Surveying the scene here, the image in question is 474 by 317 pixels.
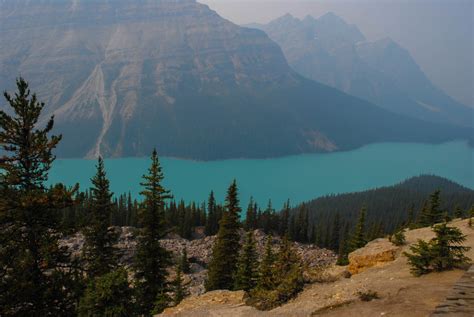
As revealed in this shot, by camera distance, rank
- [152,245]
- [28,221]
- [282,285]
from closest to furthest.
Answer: [28,221], [282,285], [152,245]

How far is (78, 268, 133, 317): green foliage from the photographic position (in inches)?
573

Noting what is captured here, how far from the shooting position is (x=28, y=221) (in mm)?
15445

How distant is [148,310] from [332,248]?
81.6 metres

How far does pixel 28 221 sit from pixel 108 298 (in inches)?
191

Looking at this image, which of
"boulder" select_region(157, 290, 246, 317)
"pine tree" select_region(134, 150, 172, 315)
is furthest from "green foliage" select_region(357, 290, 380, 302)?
"pine tree" select_region(134, 150, 172, 315)

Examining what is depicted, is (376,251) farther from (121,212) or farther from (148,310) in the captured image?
(121,212)

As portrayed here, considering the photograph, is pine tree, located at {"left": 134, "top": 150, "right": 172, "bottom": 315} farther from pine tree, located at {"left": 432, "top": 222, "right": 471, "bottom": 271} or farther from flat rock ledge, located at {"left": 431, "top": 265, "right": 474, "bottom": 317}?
flat rock ledge, located at {"left": 431, "top": 265, "right": 474, "bottom": 317}

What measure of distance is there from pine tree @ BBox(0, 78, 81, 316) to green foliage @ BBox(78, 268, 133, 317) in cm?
199

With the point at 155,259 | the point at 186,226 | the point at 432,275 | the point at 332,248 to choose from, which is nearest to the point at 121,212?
the point at 186,226

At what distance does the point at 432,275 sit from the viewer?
1647cm

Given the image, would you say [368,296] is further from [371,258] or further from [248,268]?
[248,268]

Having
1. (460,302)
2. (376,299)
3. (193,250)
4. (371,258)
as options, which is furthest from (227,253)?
(193,250)

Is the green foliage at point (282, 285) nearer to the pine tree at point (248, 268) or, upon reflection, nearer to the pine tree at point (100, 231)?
the pine tree at point (248, 268)

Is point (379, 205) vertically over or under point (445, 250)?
under
